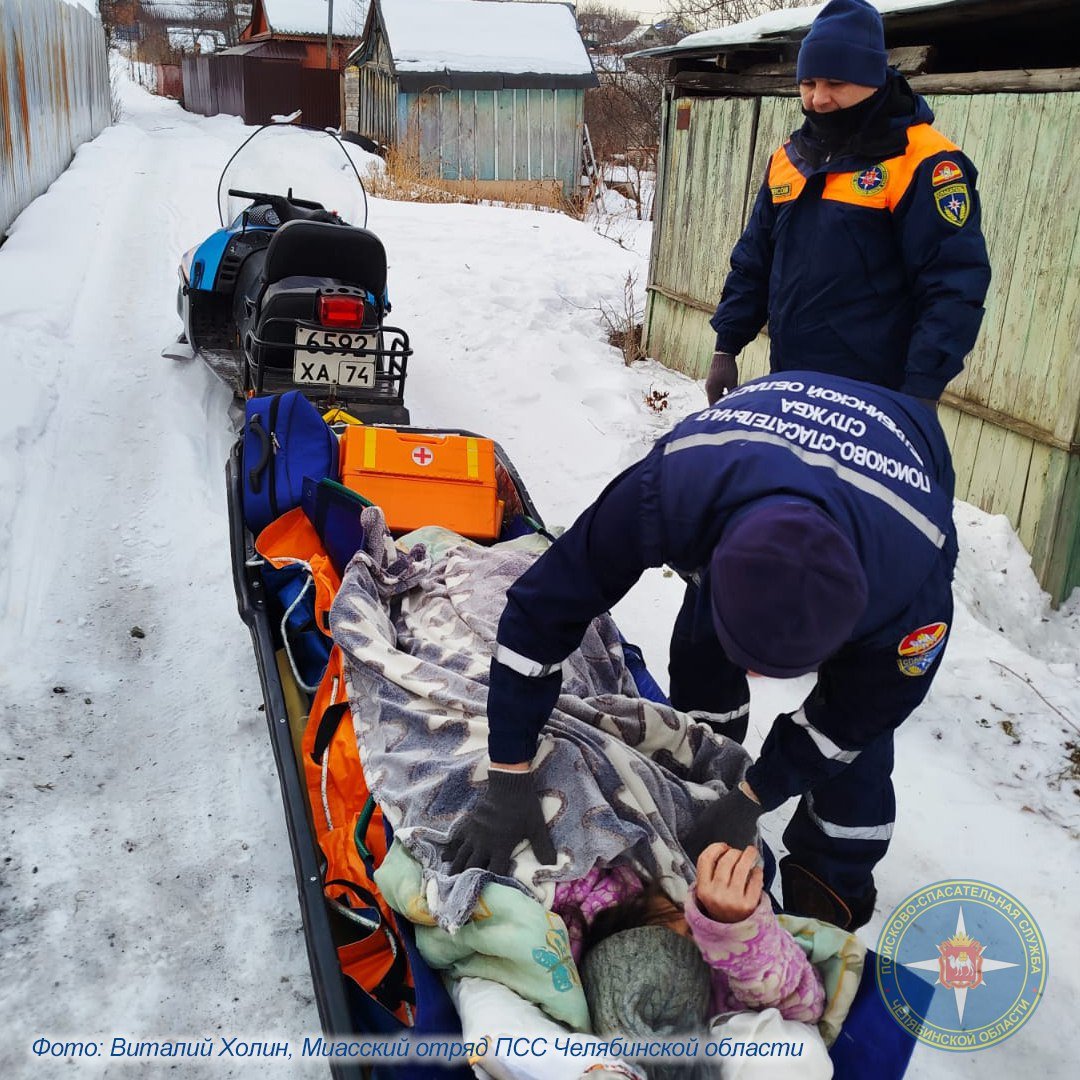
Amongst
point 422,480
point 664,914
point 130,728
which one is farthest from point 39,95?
point 664,914

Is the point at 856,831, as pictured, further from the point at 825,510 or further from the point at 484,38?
the point at 484,38

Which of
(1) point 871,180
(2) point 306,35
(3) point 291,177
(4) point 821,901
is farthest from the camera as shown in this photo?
(2) point 306,35

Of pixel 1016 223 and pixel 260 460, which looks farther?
pixel 1016 223

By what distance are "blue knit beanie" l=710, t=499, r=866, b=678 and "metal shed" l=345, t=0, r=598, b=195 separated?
16.9 metres

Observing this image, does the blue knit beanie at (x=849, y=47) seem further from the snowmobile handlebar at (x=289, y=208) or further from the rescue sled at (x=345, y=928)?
the snowmobile handlebar at (x=289, y=208)

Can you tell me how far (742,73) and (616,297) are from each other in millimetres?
1984

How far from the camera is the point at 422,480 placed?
3.56m

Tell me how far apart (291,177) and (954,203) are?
4060 millimetres

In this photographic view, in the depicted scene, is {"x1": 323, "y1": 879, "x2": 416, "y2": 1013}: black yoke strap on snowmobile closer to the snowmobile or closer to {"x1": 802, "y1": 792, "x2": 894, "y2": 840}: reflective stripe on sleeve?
{"x1": 802, "y1": 792, "x2": 894, "y2": 840}: reflective stripe on sleeve

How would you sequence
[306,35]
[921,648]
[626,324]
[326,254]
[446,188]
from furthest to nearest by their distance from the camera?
1. [306,35]
2. [446,188]
3. [626,324]
4. [326,254]
5. [921,648]

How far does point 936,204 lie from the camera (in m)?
2.92

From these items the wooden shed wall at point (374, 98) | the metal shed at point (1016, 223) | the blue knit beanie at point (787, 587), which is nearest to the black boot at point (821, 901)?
the blue knit beanie at point (787, 587)

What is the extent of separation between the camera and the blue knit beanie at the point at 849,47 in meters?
2.90

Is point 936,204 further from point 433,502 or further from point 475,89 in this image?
point 475,89
